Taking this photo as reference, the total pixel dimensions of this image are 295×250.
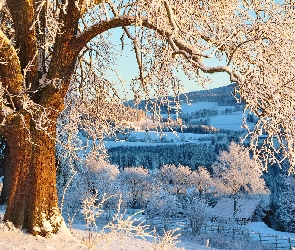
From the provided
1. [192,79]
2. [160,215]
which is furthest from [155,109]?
[160,215]

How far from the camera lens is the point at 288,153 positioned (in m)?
4.56

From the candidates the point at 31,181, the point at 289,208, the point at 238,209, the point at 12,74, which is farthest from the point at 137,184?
the point at 12,74

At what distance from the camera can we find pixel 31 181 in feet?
16.4

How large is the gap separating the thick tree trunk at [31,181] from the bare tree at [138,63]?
13 millimetres

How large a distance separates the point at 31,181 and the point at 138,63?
2265 millimetres

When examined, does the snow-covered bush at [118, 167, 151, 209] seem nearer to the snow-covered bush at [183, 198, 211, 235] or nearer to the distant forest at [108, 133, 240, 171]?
the snow-covered bush at [183, 198, 211, 235]

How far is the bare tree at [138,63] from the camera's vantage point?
4.40 meters

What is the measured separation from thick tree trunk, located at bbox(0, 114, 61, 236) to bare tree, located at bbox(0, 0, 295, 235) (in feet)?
0.04

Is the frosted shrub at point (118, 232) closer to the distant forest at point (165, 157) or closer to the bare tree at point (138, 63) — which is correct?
the bare tree at point (138, 63)

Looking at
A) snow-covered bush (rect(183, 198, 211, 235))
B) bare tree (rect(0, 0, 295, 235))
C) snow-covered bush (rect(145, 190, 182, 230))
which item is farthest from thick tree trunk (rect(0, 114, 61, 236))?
snow-covered bush (rect(145, 190, 182, 230))

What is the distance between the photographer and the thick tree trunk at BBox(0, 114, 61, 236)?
16.3ft

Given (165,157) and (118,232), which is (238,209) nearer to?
(118,232)

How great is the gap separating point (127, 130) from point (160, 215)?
115 ft

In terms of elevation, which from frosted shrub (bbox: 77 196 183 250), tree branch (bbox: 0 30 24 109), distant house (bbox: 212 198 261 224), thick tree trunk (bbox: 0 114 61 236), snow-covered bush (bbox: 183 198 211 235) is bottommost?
distant house (bbox: 212 198 261 224)
